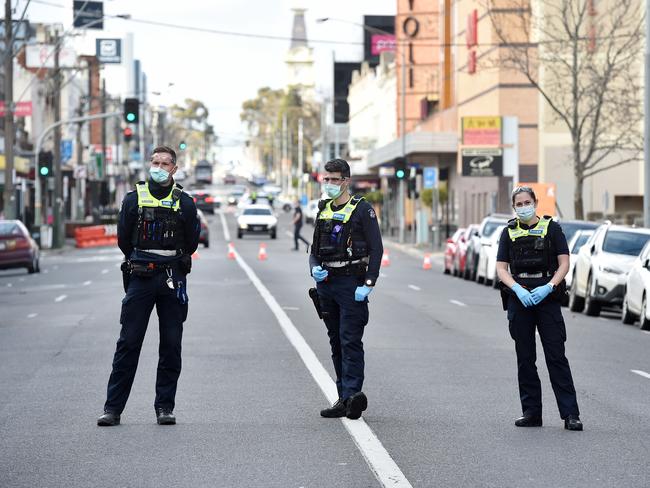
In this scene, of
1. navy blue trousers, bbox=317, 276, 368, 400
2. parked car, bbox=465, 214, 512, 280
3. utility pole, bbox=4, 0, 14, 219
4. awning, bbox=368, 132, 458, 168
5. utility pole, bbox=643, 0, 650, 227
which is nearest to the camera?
navy blue trousers, bbox=317, 276, 368, 400

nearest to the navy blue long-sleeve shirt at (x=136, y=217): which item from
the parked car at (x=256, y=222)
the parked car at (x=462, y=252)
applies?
the parked car at (x=462, y=252)

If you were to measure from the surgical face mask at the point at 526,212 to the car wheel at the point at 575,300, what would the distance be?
1614 cm

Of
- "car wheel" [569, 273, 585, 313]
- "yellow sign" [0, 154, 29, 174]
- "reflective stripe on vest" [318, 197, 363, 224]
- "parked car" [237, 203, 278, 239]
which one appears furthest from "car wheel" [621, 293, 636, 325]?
"parked car" [237, 203, 278, 239]

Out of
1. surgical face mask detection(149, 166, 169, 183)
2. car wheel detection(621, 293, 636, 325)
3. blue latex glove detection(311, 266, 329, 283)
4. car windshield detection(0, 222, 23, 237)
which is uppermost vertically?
surgical face mask detection(149, 166, 169, 183)

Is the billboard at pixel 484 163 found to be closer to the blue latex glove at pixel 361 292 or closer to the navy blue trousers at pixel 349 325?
the navy blue trousers at pixel 349 325

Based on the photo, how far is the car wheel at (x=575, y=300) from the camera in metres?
27.1

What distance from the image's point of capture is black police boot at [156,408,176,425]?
10.9m

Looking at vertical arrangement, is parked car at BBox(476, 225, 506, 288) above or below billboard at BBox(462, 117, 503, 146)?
below

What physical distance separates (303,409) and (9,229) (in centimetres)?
2946

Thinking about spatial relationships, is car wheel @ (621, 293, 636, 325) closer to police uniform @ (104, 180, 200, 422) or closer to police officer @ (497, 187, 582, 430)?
police officer @ (497, 187, 582, 430)

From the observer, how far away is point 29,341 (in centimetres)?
1920

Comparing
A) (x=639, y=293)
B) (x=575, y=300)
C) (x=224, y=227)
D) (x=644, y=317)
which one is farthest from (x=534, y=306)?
(x=224, y=227)

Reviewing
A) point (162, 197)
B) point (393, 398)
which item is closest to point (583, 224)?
point (393, 398)

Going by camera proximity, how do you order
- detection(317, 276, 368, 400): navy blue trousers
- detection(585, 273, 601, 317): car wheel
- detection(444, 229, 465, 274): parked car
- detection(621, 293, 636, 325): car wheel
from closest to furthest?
detection(317, 276, 368, 400): navy blue trousers < detection(621, 293, 636, 325): car wheel < detection(585, 273, 601, 317): car wheel < detection(444, 229, 465, 274): parked car
